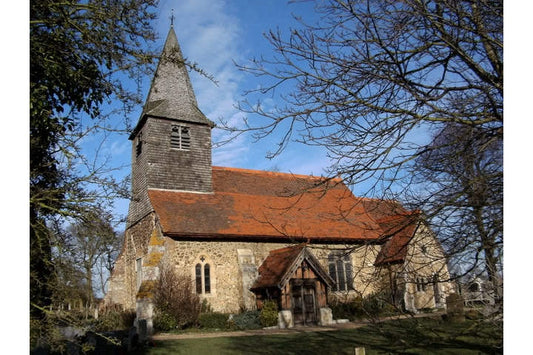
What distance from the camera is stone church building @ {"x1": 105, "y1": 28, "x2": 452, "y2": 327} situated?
62.5 ft

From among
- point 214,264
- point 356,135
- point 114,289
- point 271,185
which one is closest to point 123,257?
point 114,289

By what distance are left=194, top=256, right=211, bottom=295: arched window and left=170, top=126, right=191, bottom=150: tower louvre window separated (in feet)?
21.3

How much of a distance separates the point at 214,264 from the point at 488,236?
1636cm

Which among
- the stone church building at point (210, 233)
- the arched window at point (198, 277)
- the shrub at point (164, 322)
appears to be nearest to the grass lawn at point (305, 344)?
the shrub at point (164, 322)

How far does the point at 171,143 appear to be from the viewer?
2267 centimetres

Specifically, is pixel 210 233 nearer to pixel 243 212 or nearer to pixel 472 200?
pixel 243 212

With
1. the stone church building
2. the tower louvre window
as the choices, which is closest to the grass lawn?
the stone church building

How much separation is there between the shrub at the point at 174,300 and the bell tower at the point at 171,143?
4.49 metres

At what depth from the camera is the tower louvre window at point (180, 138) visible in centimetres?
2283

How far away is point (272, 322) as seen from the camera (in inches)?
709

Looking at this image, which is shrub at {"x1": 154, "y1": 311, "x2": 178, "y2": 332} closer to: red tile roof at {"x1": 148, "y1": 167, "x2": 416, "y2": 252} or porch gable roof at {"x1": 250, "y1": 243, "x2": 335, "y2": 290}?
red tile roof at {"x1": 148, "y1": 167, "x2": 416, "y2": 252}

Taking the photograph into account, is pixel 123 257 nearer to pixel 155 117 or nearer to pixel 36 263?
pixel 155 117

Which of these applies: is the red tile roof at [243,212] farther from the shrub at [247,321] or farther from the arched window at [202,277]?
the shrub at [247,321]

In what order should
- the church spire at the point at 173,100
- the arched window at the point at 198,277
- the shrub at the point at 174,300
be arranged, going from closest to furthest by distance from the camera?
the shrub at the point at 174,300 < the arched window at the point at 198,277 < the church spire at the point at 173,100
